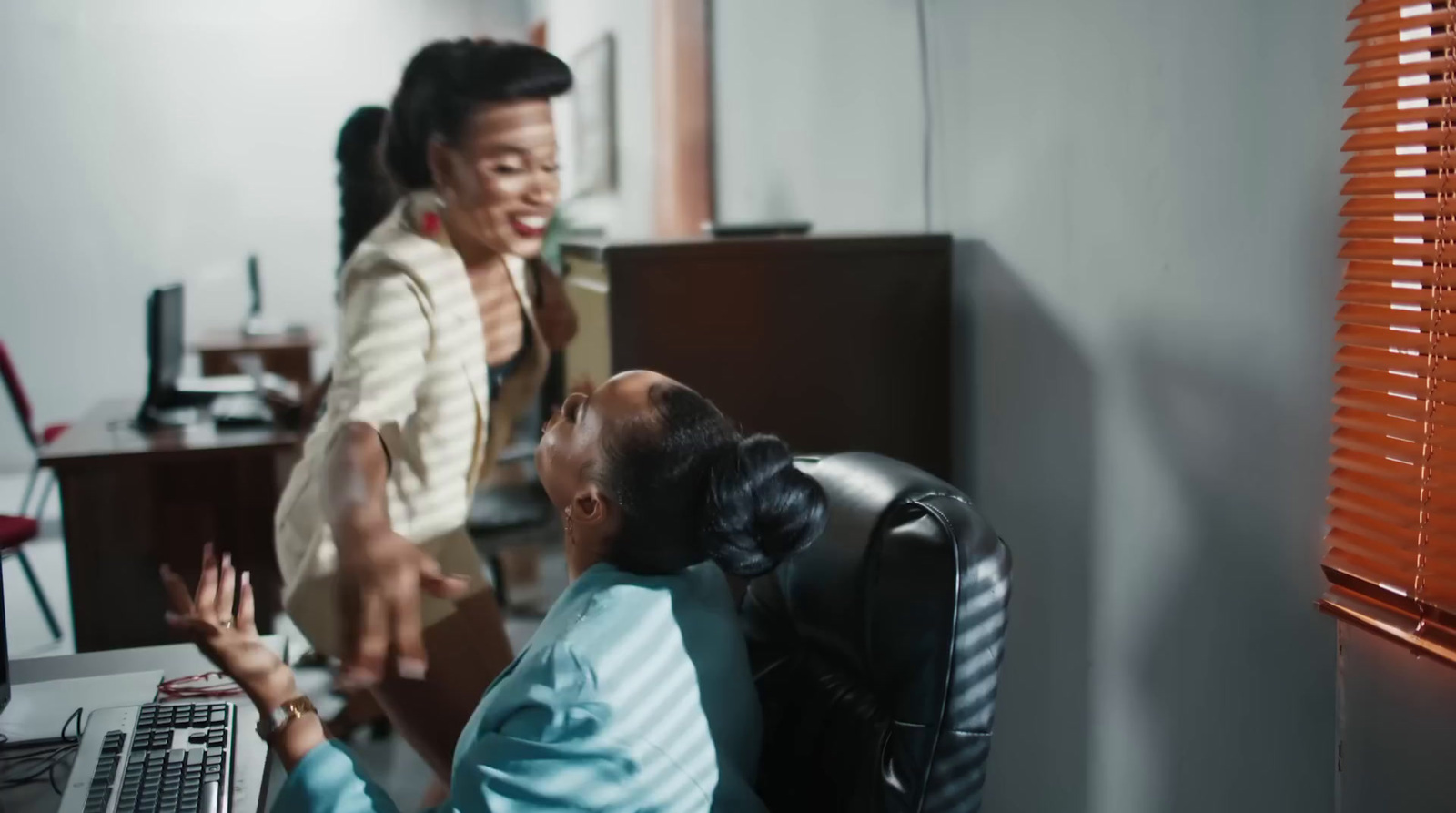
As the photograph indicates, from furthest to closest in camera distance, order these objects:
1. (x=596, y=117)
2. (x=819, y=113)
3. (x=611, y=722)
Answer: (x=596, y=117) < (x=819, y=113) < (x=611, y=722)

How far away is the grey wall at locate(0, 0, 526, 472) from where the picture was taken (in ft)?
18.9

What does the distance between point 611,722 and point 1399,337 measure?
0.84m

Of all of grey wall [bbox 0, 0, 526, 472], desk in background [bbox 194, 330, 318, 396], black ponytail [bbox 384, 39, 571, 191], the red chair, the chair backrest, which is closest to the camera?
black ponytail [bbox 384, 39, 571, 191]

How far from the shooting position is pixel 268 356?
15.2 feet

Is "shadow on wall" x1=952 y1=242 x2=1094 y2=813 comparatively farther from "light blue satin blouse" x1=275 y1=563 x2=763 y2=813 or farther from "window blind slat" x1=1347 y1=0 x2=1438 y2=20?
"light blue satin blouse" x1=275 y1=563 x2=763 y2=813

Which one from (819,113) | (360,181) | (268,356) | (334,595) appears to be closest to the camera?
(334,595)

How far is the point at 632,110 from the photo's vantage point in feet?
14.8

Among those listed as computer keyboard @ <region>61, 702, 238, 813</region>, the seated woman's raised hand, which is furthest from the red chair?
the seated woman's raised hand

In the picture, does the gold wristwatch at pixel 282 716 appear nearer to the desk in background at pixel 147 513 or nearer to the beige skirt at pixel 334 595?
the beige skirt at pixel 334 595

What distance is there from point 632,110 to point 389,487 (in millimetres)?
2936

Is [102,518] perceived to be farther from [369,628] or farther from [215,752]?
[215,752]

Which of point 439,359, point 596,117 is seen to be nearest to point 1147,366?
point 439,359

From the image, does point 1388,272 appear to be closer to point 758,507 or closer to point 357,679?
point 758,507

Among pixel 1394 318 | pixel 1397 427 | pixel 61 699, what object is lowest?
pixel 61 699
